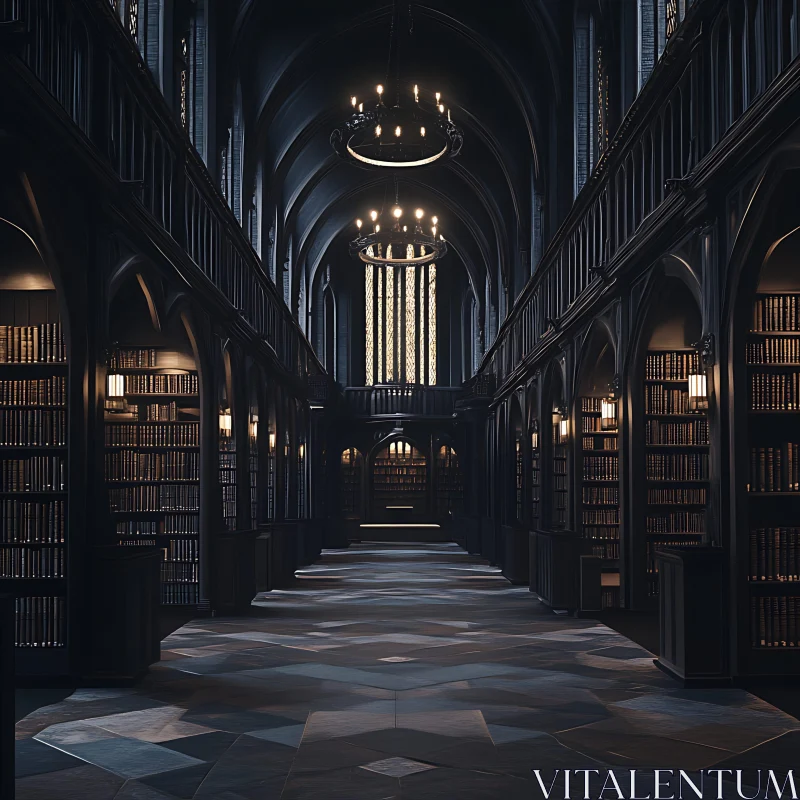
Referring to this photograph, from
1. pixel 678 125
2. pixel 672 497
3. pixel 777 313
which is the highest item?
pixel 678 125

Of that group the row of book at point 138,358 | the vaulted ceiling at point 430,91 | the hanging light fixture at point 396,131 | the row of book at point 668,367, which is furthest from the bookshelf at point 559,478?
the row of book at point 138,358

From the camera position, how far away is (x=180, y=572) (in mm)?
13133

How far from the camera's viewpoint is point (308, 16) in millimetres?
17719

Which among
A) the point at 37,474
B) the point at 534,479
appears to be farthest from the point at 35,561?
the point at 534,479

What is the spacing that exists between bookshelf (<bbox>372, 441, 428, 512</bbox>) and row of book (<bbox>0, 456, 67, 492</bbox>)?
24323mm

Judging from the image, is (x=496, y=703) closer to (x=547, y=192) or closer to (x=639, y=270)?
(x=639, y=270)

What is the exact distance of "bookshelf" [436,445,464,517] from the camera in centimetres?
3234

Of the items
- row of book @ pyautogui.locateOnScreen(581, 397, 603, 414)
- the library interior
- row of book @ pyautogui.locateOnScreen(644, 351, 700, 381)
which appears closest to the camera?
the library interior

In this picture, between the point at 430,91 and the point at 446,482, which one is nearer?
the point at 430,91

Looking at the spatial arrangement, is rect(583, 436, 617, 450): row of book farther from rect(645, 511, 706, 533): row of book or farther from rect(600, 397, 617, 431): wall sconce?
rect(645, 511, 706, 533): row of book

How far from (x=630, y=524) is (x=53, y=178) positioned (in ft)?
22.3

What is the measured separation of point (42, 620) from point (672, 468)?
694 centimetres

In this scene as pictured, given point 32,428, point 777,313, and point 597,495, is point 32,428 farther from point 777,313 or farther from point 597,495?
point 597,495

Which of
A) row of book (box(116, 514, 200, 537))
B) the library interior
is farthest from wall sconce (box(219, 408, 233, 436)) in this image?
row of book (box(116, 514, 200, 537))
